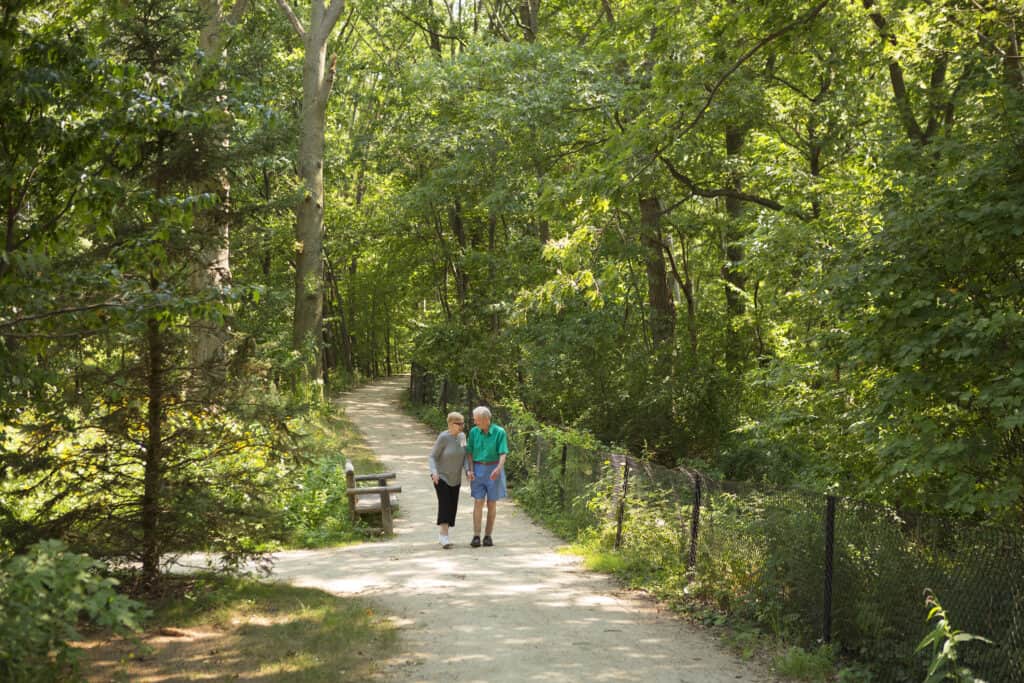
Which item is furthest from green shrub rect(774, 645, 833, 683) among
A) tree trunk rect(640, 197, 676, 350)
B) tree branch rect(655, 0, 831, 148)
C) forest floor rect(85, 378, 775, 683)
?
tree trunk rect(640, 197, 676, 350)

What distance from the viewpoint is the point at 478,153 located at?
74.6 feet

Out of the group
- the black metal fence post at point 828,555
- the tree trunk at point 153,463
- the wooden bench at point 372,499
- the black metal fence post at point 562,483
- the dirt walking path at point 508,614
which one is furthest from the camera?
the black metal fence post at point 562,483

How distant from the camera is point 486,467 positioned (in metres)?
11.4

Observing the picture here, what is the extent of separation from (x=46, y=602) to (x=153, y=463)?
373 centimetres

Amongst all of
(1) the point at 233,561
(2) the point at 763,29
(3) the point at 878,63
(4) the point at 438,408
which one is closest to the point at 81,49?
(1) the point at 233,561

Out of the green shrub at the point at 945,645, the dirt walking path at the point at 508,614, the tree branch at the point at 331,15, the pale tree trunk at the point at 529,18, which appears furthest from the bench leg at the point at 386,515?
the tree branch at the point at 331,15

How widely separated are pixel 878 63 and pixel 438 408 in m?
18.2

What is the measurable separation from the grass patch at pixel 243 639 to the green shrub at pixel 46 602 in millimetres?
1937

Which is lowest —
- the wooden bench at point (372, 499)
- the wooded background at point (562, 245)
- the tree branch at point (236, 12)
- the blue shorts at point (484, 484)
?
the wooden bench at point (372, 499)

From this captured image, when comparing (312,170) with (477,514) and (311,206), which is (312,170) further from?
(477,514)

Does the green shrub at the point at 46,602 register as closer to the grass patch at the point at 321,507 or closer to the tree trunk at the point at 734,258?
the grass patch at the point at 321,507

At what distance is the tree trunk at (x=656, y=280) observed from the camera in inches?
830

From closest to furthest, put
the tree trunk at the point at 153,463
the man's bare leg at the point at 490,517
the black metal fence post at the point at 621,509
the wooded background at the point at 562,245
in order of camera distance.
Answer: the wooded background at the point at 562,245
the tree trunk at the point at 153,463
the black metal fence post at the point at 621,509
the man's bare leg at the point at 490,517

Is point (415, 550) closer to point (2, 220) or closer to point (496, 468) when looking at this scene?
point (496, 468)
